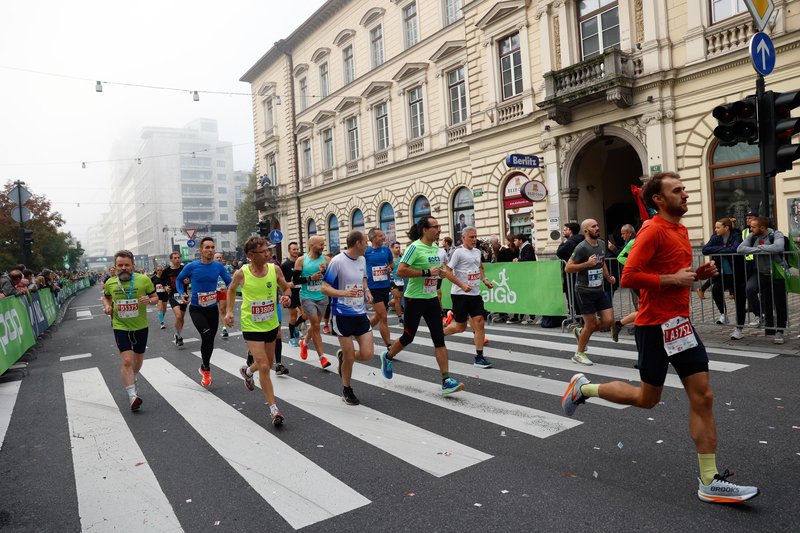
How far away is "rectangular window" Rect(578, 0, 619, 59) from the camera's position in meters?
17.3

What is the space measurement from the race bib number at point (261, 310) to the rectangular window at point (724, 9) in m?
14.5

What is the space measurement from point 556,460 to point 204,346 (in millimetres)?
5201

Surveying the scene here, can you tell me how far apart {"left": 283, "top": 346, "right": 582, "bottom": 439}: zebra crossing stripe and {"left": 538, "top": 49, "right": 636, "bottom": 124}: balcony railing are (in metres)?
12.6

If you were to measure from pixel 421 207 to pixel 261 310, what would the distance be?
20.7 meters

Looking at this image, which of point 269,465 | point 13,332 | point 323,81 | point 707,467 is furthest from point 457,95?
point 707,467

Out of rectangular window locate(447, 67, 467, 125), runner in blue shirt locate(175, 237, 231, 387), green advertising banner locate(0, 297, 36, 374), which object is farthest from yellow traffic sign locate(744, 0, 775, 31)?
rectangular window locate(447, 67, 467, 125)

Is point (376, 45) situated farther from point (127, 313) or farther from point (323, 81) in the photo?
point (127, 313)

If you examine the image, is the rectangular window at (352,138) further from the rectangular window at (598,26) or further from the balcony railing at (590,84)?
the rectangular window at (598,26)

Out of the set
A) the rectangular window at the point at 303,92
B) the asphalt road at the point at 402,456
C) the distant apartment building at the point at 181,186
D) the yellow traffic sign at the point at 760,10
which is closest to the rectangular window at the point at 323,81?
the rectangular window at the point at 303,92

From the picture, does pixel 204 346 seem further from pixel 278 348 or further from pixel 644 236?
pixel 644 236

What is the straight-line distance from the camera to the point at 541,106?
18250mm

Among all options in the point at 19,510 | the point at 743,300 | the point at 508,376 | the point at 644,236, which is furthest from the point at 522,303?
the point at 19,510

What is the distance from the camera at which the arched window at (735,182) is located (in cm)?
1444

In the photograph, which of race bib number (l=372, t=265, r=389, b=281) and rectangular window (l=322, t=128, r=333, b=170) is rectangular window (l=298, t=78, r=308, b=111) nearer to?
rectangular window (l=322, t=128, r=333, b=170)
